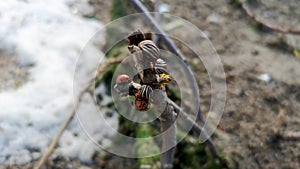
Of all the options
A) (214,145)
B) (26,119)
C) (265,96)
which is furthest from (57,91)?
(265,96)

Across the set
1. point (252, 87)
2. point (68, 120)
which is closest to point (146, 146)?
point (68, 120)

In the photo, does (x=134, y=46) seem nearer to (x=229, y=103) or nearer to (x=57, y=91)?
(x=57, y=91)

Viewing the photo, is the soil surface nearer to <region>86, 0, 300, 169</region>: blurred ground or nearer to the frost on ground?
<region>86, 0, 300, 169</region>: blurred ground

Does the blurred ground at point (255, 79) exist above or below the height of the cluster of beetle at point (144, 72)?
below

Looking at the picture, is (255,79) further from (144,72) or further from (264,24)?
(144,72)

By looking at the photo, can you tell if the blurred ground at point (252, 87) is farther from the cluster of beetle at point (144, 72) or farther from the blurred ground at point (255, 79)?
the cluster of beetle at point (144, 72)

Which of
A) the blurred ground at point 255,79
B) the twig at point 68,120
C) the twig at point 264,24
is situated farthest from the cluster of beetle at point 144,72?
the twig at point 264,24
